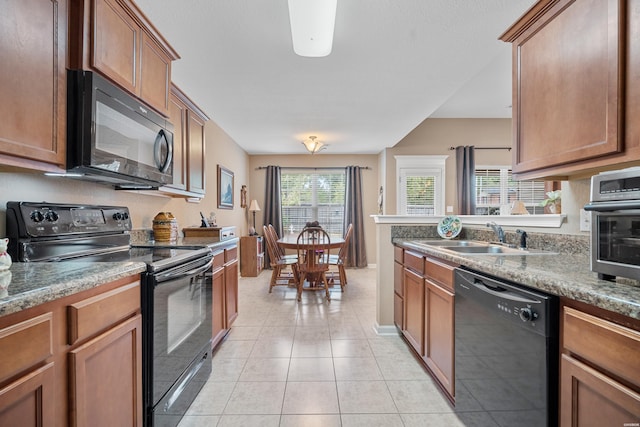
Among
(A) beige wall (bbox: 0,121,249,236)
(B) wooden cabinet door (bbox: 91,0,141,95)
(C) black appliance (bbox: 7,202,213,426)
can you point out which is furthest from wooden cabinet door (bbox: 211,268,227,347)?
(B) wooden cabinet door (bbox: 91,0,141,95)

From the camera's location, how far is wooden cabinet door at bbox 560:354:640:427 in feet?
2.36

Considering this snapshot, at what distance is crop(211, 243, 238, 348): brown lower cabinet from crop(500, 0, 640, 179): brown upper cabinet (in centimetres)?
210

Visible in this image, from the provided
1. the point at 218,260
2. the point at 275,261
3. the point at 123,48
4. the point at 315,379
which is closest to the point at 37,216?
the point at 123,48

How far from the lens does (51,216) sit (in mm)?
1401

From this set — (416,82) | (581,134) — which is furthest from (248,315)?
(581,134)

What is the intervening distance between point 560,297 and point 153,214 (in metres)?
2.68

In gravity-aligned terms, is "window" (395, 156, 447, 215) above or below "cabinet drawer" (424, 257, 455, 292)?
above

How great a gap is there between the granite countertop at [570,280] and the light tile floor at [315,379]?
95cm

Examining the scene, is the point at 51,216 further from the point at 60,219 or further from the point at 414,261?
the point at 414,261

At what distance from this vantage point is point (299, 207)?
20.7ft

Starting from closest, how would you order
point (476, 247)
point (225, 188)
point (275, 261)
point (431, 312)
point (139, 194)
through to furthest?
point (431, 312)
point (476, 247)
point (139, 194)
point (275, 261)
point (225, 188)

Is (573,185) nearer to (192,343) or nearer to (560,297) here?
(560,297)

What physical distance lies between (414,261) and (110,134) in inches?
77.9

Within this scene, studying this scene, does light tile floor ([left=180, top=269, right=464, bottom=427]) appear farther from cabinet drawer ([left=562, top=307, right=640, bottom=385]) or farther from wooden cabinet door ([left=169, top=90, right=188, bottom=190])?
wooden cabinet door ([left=169, top=90, right=188, bottom=190])
